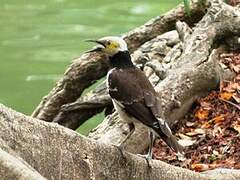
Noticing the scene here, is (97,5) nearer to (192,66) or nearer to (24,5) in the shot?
(24,5)

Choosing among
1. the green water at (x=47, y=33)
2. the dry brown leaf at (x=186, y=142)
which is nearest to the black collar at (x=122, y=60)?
the dry brown leaf at (x=186, y=142)

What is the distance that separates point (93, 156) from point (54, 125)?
1.02 ft

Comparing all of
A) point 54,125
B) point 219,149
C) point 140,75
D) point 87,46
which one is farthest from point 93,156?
point 87,46

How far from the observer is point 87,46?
46.5ft

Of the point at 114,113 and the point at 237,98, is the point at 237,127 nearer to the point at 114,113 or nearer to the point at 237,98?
the point at 237,98

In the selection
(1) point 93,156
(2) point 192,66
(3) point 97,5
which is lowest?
(3) point 97,5

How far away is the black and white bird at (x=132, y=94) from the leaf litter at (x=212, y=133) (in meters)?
0.97

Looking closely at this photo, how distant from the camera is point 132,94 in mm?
5199

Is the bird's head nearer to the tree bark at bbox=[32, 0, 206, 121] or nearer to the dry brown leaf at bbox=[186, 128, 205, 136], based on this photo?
the dry brown leaf at bbox=[186, 128, 205, 136]

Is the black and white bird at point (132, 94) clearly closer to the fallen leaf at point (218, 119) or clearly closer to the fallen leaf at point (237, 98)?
the fallen leaf at point (218, 119)

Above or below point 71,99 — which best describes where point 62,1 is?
below

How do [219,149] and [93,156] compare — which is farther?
[219,149]

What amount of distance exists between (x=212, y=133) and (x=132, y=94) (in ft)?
5.18

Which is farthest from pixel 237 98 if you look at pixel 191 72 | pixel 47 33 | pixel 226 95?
pixel 47 33
